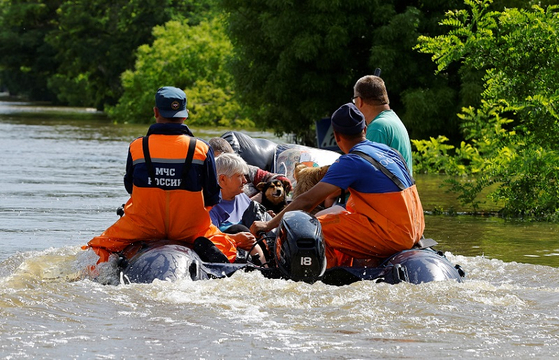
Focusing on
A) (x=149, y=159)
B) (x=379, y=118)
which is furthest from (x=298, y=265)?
(x=379, y=118)

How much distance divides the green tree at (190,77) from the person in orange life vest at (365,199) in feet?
124

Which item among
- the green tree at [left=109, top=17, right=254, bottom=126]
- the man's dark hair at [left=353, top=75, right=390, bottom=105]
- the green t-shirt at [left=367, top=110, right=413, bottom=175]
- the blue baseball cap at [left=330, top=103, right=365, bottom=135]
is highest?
the man's dark hair at [left=353, top=75, right=390, bottom=105]

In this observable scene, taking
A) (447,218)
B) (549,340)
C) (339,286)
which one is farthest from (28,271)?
(447,218)

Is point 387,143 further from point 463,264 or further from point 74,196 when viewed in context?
point 74,196

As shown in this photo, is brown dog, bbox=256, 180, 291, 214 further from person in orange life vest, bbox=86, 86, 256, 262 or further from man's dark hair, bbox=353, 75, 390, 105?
person in orange life vest, bbox=86, 86, 256, 262

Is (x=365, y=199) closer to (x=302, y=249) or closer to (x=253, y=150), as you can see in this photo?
(x=302, y=249)

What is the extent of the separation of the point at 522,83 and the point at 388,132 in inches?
254

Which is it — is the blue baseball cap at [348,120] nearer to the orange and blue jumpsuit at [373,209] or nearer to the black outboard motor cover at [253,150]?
the orange and blue jumpsuit at [373,209]

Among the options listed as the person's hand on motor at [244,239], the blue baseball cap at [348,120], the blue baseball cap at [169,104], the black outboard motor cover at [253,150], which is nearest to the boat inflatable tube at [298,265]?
the person's hand on motor at [244,239]

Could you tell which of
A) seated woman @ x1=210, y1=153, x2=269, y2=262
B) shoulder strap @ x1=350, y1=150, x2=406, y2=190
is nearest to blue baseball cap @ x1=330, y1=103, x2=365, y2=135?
shoulder strap @ x1=350, y1=150, x2=406, y2=190

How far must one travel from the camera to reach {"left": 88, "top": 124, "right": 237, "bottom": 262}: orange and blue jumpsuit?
8.33 meters

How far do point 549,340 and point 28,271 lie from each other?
5220 mm

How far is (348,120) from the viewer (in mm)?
8289

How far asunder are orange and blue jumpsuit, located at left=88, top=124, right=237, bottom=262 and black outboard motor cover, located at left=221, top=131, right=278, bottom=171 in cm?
436
